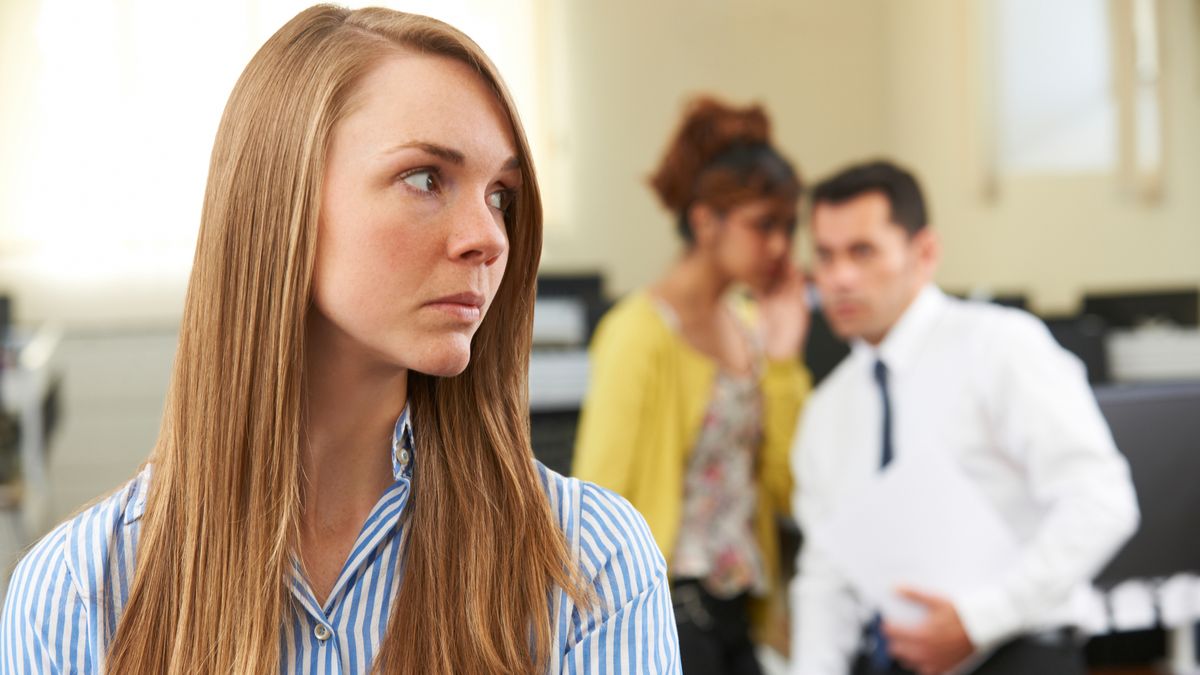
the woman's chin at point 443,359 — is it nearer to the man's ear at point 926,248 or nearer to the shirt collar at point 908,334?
the shirt collar at point 908,334

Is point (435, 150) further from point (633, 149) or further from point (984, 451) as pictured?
point (633, 149)

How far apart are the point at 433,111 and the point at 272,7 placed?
5946 mm

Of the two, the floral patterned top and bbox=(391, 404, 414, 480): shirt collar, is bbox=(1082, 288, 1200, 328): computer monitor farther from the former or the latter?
bbox=(391, 404, 414, 480): shirt collar

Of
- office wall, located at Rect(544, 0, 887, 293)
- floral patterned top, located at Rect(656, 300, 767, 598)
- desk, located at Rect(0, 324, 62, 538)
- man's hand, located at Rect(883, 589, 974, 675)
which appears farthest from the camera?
office wall, located at Rect(544, 0, 887, 293)

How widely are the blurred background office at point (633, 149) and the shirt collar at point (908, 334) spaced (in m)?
1.68

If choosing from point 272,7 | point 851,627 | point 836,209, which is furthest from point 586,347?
point 272,7

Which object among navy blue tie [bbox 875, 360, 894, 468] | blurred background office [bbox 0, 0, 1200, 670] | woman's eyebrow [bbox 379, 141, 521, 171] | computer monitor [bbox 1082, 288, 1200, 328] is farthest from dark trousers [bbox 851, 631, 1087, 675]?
computer monitor [bbox 1082, 288, 1200, 328]

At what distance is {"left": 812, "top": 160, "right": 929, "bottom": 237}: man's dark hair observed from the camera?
2.04 meters

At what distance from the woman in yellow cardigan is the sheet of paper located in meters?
0.28

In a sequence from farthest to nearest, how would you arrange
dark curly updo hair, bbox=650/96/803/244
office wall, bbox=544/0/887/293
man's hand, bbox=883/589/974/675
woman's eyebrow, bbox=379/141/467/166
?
office wall, bbox=544/0/887/293
dark curly updo hair, bbox=650/96/803/244
man's hand, bbox=883/589/974/675
woman's eyebrow, bbox=379/141/467/166

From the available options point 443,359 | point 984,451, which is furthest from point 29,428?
point 443,359

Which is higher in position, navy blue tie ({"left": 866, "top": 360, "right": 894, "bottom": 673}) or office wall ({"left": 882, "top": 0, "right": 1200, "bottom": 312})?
office wall ({"left": 882, "top": 0, "right": 1200, "bottom": 312})

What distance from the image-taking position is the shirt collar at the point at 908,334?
1.84 metres

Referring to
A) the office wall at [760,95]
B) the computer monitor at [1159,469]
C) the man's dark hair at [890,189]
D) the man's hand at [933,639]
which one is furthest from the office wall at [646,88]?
the man's hand at [933,639]
